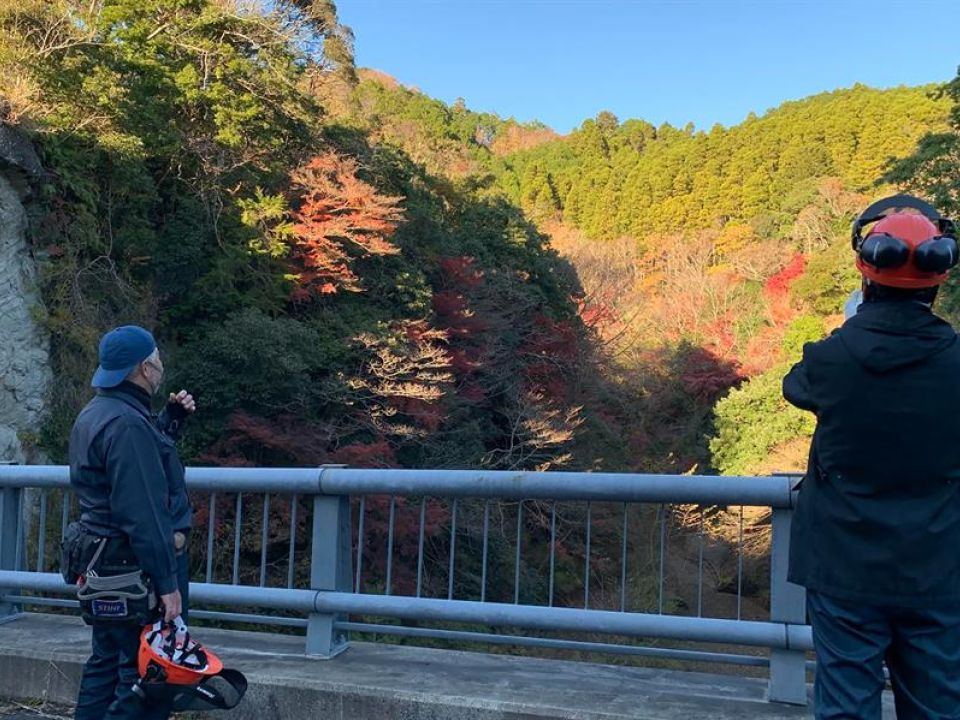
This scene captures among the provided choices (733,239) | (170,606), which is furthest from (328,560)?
(733,239)

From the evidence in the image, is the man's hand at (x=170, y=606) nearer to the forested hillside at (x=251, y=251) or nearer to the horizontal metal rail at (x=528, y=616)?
the horizontal metal rail at (x=528, y=616)

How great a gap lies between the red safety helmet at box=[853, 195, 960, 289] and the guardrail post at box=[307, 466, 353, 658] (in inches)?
106

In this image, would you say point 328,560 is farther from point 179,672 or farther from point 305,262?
point 305,262

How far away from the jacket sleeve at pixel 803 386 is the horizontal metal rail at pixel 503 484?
1.04 metres

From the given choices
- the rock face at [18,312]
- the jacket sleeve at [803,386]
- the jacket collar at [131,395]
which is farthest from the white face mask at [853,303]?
the rock face at [18,312]

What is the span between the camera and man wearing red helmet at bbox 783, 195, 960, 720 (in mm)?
2223

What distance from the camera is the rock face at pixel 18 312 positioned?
43.3 ft

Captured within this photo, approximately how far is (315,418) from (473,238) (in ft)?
30.5

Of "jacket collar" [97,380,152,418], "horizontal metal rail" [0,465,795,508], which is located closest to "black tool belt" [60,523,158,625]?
"jacket collar" [97,380,152,418]

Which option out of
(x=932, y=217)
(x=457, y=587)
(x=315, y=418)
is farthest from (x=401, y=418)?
(x=932, y=217)

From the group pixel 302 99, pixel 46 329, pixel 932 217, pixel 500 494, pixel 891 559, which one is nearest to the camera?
pixel 891 559

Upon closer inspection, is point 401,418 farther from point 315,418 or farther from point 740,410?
point 740,410

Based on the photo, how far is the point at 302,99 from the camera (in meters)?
18.3

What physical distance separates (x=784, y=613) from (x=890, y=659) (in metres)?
1.08
